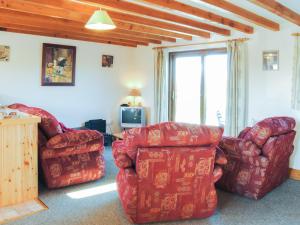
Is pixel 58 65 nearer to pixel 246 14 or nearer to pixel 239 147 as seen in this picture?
A: pixel 246 14

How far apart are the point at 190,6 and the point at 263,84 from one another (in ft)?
6.62

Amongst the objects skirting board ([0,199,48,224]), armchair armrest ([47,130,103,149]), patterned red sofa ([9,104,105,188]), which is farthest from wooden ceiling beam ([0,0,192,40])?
skirting board ([0,199,48,224])

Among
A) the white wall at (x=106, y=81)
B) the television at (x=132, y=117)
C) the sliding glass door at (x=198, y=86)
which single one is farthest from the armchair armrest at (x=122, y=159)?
the television at (x=132, y=117)

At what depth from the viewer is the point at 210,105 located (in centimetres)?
579

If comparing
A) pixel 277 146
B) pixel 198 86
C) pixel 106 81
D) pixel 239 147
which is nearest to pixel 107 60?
pixel 106 81

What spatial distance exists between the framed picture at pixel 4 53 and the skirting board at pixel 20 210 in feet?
9.19

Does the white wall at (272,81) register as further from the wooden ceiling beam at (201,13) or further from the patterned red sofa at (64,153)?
the patterned red sofa at (64,153)

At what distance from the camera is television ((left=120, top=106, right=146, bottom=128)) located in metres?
6.52

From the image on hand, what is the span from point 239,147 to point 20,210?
2514 millimetres

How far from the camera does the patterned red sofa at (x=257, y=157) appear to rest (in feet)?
11.0

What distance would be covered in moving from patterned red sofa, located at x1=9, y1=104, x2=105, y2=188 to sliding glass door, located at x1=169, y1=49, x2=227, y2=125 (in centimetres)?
260

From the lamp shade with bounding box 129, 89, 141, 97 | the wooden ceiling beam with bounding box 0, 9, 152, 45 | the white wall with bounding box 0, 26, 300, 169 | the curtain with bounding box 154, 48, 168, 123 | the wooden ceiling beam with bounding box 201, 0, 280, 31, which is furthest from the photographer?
the lamp shade with bounding box 129, 89, 141, 97

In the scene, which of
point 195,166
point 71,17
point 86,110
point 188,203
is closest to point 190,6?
point 71,17

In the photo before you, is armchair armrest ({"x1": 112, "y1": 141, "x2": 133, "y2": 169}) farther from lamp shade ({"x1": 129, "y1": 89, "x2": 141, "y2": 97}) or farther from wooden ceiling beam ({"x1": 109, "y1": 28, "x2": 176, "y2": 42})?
lamp shade ({"x1": 129, "y1": 89, "x2": 141, "y2": 97})
